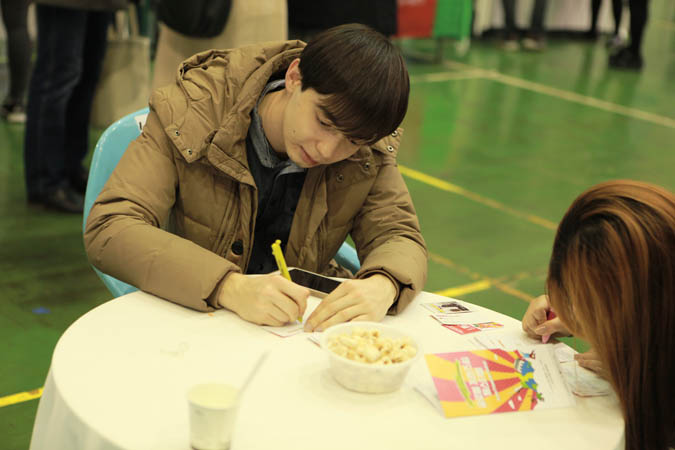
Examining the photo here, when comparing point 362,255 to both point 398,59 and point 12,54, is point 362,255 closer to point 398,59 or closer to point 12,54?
point 398,59

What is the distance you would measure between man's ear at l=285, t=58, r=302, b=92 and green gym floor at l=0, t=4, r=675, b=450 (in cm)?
128

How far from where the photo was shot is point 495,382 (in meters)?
1.40

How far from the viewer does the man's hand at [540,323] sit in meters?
1.61

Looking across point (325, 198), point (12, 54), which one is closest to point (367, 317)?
point (325, 198)

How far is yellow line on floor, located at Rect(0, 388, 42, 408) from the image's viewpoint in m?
2.43

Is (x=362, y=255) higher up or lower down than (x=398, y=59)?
lower down

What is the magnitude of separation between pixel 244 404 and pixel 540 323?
2.19 feet

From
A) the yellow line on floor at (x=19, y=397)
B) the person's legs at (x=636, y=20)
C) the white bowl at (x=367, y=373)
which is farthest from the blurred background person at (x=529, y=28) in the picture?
the white bowl at (x=367, y=373)

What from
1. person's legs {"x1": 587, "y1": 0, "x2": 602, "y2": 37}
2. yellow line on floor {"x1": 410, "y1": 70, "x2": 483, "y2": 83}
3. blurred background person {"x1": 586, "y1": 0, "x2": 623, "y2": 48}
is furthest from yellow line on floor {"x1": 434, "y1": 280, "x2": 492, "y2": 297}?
person's legs {"x1": 587, "y1": 0, "x2": 602, "y2": 37}

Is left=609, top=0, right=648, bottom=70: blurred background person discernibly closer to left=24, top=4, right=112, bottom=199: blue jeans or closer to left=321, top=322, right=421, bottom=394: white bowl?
left=24, top=4, right=112, bottom=199: blue jeans

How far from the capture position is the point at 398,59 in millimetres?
1687

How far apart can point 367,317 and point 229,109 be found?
626mm

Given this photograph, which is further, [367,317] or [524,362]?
[367,317]

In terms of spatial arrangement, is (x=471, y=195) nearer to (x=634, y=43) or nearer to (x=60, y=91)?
(x=60, y=91)
